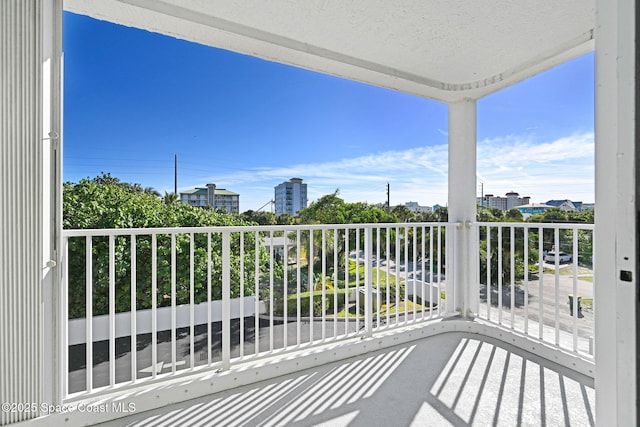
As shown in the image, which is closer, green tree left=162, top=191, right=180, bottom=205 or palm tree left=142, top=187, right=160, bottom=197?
green tree left=162, top=191, right=180, bottom=205

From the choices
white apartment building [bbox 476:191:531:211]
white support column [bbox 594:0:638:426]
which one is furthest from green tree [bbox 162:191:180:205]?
white support column [bbox 594:0:638:426]

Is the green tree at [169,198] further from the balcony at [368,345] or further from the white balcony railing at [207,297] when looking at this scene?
the balcony at [368,345]

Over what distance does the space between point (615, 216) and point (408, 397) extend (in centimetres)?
164

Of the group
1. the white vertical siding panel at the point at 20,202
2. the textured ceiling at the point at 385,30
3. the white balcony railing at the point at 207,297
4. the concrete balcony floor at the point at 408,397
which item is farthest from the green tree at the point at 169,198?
the concrete balcony floor at the point at 408,397

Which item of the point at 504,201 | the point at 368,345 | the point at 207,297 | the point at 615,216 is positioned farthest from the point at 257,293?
the point at 504,201

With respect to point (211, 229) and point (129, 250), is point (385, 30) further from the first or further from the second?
point (129, 250)

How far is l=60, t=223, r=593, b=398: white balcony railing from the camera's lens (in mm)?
1779

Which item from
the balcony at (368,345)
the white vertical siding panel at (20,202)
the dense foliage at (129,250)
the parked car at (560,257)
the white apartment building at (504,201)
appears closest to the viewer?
the white vertical siding panel at (20,202)

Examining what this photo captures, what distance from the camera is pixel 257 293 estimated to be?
200 centimetres

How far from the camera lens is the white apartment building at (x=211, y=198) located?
18.7 ft

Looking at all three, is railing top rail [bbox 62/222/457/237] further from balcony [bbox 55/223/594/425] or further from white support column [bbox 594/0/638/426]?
white support column [bbox 594/0/638/426]

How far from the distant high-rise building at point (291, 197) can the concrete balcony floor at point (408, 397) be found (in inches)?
176

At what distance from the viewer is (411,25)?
191 centimetres

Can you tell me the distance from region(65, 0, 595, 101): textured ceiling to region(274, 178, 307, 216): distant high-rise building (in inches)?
169
